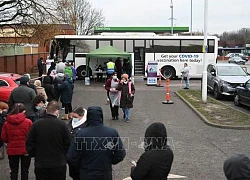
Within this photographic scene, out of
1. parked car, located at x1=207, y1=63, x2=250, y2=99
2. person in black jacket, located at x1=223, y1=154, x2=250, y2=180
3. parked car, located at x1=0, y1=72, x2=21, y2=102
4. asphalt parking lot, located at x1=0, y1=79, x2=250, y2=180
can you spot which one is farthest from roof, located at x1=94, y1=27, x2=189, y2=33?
person in black jacket, located at x1=223, y1=154, x2=250, y2=180

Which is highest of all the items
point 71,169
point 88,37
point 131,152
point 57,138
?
point 88,37

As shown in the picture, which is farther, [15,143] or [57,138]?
[15,143]

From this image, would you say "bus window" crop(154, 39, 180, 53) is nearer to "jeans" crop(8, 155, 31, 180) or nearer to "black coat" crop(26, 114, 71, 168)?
"jeans" crop(8, 155, 31, 180)

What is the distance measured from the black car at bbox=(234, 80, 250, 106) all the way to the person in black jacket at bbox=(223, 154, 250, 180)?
12567 mm

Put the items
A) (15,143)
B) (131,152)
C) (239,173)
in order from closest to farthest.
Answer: (239,173)
(15,143)
(131,152)

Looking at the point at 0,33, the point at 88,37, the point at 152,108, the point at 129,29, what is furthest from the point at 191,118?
the point at 129,29

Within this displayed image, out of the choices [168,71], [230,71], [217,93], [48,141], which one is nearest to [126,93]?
[48,141]

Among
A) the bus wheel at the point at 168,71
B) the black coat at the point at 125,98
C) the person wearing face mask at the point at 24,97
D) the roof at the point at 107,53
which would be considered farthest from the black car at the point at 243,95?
the bus wheel at the point at 168,71

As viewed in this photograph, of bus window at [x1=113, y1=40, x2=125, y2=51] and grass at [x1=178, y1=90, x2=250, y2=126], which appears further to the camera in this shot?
bus window at [x1=113, y1=40, x2=125, y2=51]

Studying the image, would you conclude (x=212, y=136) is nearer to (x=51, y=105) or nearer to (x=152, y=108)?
(x=152, y=108)

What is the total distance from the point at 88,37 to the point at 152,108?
15.7 meters

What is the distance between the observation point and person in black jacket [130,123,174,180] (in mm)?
4156

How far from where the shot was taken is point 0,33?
31375 mm

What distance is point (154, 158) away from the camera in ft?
13.7
